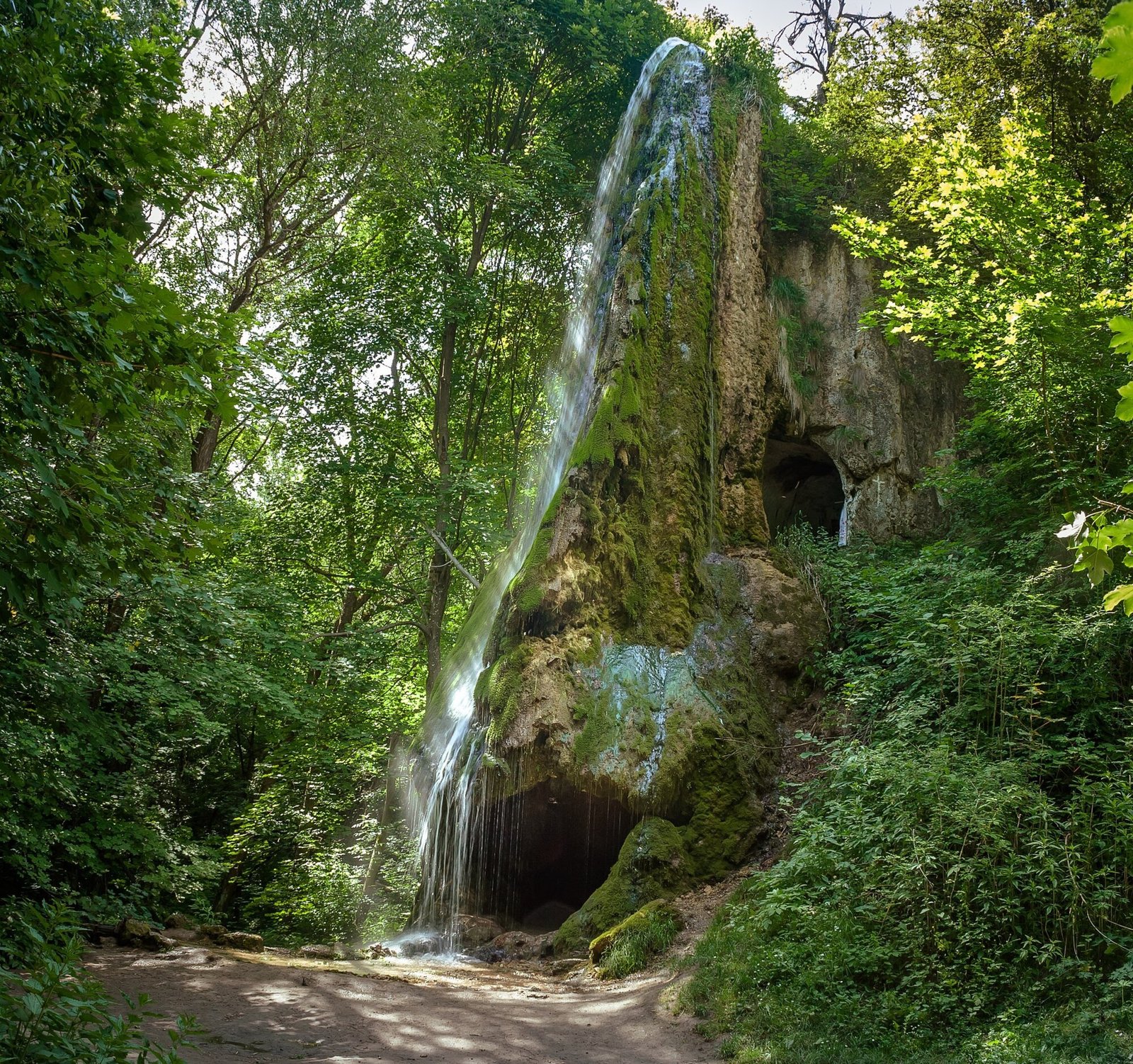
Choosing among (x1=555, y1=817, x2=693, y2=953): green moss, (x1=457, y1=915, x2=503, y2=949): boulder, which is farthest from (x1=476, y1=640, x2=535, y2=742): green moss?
(x1=457, y1=915, x2=503, y2=949): boulder

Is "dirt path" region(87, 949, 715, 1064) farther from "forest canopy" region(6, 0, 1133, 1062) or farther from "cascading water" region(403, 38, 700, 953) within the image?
"cascading water" region(403, 38, 700, 953)

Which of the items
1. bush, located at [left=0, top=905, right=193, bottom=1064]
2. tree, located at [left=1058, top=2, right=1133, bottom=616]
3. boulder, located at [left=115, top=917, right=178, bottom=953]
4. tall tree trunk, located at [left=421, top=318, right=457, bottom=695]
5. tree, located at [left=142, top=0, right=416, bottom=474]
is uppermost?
tree, located at [left=142, top=0, right=416, bottom=474]

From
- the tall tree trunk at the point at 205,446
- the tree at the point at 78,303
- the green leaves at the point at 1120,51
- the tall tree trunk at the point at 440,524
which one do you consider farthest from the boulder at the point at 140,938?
the green leaves at the point at 1120,51

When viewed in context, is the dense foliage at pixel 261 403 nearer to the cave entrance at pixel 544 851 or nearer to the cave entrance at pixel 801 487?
the cave entrance at pixel 544 851

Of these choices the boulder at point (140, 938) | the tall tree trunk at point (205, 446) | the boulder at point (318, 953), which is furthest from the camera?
the tall tree trunk at point (205, 446)

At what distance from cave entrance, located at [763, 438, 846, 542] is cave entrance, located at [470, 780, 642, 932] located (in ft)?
26.2

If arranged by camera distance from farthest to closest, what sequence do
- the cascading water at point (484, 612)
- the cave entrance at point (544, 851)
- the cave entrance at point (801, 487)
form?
the cave entrance at point (801, 487) < the cascading water at point (484, 612) < the cave entrance at point (544, 851)

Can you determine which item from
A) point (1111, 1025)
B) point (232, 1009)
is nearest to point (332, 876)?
point (232, 1009)

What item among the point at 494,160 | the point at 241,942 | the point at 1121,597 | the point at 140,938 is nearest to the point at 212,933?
the point at 241,942

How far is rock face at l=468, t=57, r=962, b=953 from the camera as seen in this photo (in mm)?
10023

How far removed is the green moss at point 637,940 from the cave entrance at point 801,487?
919 cm

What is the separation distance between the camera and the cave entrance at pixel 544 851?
1002 cm

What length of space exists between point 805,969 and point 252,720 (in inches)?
468

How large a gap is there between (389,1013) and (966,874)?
4.14m
